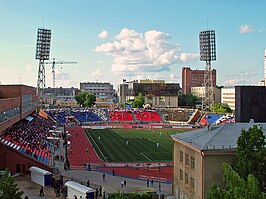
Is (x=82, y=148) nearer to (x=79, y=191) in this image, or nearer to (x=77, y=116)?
(x=79, y=191)

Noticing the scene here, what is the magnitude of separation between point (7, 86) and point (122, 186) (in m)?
31.2

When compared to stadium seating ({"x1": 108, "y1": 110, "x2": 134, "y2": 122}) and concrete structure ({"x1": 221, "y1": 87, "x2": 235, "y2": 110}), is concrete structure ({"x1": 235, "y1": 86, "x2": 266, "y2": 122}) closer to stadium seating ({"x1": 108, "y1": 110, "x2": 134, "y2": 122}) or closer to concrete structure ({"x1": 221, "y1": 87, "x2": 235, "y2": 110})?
stadium seating ({"x1": 108, "y1": 110, "x2": 134, "y2": 122})

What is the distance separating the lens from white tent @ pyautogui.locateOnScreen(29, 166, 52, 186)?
1409 inches

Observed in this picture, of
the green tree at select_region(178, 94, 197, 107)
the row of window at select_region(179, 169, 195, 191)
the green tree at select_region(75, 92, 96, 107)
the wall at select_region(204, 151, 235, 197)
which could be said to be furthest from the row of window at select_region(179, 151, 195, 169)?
the green tree at select_region(178, 94, 197, 107)

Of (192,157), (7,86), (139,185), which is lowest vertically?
(139,185)

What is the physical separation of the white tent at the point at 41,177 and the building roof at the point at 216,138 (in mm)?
12067

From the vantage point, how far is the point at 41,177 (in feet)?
119

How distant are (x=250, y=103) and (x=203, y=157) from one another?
9244 millimetres

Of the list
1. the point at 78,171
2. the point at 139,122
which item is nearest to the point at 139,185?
the point at 78,171

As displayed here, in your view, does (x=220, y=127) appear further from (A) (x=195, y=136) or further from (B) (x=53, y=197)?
(B) (x=53, y=197)

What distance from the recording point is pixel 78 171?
45344mm

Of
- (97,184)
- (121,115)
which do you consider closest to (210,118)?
(121,115)

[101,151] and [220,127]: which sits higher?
[220,127]

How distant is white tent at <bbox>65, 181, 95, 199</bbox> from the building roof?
8.04 meters
